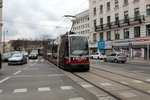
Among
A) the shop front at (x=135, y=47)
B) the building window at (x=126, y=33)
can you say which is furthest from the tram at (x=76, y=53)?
the building window at (x=126, y=33)

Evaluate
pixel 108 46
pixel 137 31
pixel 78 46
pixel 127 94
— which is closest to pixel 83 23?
pixel 108 46

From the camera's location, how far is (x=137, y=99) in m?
6.41

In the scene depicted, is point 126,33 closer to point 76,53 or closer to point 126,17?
point 126,17

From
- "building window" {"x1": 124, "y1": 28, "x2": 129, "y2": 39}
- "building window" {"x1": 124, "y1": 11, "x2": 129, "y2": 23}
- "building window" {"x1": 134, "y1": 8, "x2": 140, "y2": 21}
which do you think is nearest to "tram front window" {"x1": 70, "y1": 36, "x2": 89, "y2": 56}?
"building window" {"x1": 134, "y1": 8, "x2": 140, "y2": 21}

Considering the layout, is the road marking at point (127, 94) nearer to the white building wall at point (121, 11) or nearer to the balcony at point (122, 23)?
the white building wall at point (121, 11)

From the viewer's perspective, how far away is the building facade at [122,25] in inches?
1399

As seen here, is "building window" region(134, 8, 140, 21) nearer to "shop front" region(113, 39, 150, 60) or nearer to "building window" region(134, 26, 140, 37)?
"building window" region(134, 26, 140, 37)

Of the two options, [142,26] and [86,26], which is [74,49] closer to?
[142,26]

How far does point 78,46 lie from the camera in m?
15.1

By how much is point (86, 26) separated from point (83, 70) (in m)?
72.1

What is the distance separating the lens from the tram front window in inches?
586

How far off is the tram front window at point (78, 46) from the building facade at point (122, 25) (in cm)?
1773

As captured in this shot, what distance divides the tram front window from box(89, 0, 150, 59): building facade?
17.7 m

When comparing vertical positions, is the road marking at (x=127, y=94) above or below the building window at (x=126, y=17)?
below
